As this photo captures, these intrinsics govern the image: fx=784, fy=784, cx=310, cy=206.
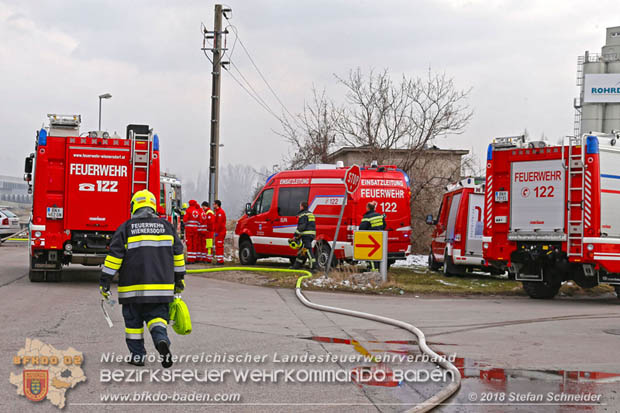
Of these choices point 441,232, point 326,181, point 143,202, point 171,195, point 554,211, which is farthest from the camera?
point 171,195

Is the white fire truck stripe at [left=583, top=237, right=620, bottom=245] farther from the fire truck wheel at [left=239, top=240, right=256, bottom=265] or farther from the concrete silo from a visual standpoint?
the concrete silo

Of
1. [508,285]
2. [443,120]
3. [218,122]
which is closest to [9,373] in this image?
[508,285]

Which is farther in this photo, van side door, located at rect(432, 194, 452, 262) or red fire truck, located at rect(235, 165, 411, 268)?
van side door, located at rect(432, 194, 452, 262)

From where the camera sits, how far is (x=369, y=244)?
16656 mm

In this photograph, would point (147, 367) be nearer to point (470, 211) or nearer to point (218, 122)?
point (470, 211)

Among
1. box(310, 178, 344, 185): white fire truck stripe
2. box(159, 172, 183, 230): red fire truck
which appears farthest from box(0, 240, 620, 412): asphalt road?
box(159, 172, 183, 230): red fire truck

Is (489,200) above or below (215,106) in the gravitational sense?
below

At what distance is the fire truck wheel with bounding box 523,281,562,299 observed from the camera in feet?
52.1

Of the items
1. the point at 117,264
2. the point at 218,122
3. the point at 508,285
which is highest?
the point at 218,122

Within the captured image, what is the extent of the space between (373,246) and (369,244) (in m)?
0.10

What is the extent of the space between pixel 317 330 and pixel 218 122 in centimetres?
1699

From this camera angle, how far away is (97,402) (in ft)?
20.2

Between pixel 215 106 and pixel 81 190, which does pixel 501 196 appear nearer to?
pixel 81 190

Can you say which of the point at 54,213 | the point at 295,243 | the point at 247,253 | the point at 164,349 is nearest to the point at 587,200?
the point at 295,243
